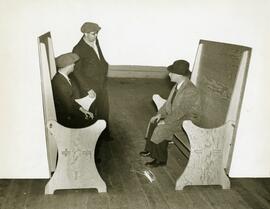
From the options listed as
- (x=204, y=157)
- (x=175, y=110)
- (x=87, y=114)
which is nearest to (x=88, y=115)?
(x=87, y=114)

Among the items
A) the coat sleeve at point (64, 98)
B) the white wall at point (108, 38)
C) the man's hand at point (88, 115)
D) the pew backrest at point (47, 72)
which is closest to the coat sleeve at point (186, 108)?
the white wall at point (108, 38)

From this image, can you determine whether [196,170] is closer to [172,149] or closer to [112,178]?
[172,149]

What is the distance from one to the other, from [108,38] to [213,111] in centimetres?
78

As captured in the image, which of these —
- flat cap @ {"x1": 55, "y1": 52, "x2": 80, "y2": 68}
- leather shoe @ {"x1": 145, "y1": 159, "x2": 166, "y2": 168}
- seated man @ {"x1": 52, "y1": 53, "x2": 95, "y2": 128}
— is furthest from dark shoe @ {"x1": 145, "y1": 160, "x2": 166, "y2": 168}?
flat cap @ {"x1": 55, "y1": 52, "x2": 80, "y2": 68}

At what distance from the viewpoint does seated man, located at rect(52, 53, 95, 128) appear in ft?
6.50

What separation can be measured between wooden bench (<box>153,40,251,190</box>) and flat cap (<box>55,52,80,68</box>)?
1.85 feet

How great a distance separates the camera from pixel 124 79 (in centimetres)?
208

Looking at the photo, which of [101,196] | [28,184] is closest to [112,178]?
[101,196]

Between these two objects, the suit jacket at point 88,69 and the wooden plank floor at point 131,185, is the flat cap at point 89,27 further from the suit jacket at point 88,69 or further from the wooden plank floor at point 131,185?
the wooden plank floor at point 131,185

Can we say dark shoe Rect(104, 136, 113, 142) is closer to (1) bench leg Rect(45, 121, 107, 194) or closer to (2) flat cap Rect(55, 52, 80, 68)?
(1) bench leg Rect(45, 121, 107, 194)

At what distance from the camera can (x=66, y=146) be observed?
2.03 m

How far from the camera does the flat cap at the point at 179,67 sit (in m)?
2.10

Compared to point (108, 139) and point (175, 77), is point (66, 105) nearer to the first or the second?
point (108, 139)

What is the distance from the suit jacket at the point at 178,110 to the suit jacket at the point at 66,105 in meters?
0.44
